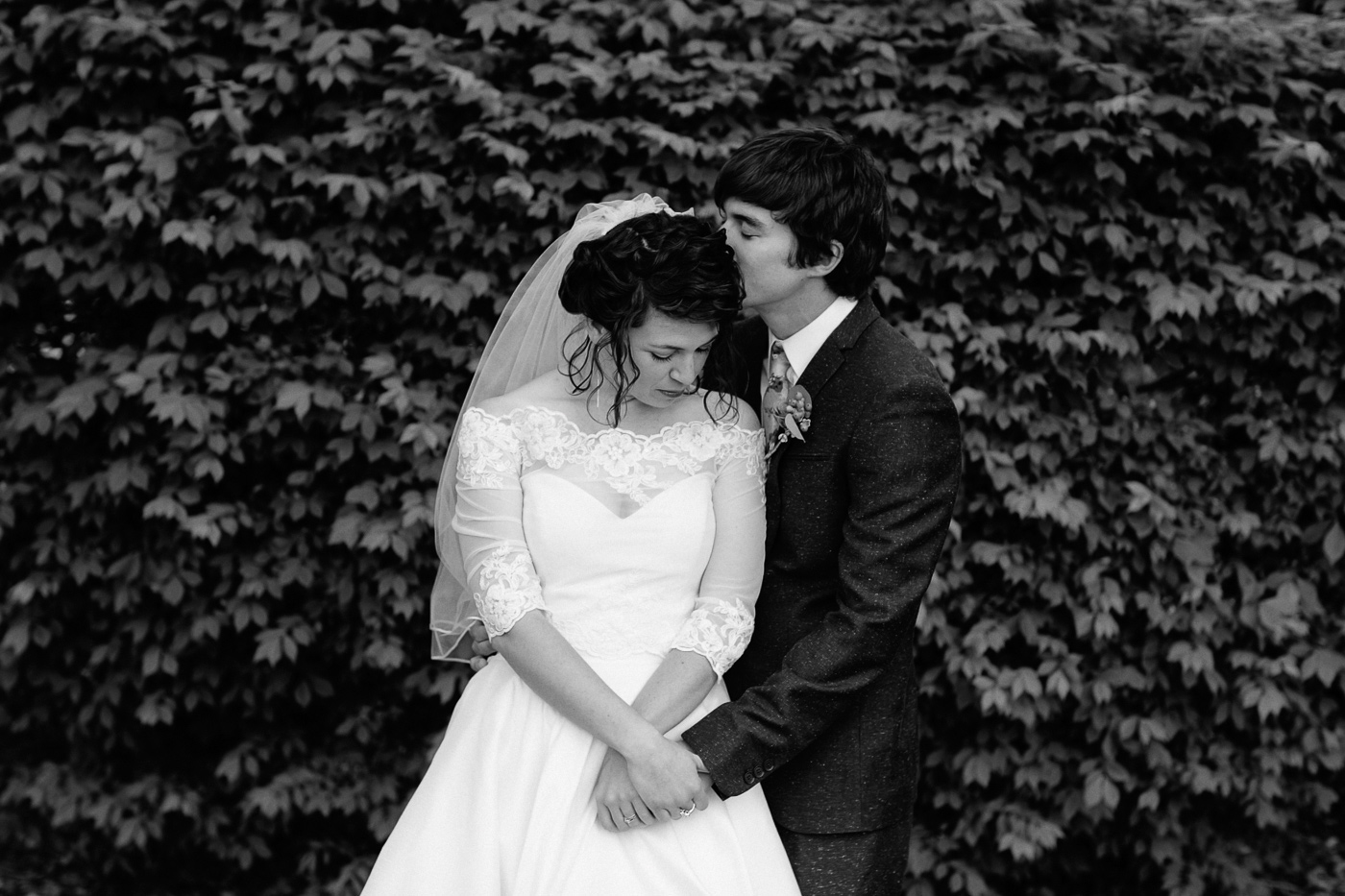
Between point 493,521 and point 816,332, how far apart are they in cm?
81

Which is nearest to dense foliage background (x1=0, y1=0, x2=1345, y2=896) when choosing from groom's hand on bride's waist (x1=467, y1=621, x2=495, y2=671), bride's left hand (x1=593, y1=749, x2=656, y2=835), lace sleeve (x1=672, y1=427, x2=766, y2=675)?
groom's hand on bride's waist (x1=467, y1=621, x2=495, y2=671)

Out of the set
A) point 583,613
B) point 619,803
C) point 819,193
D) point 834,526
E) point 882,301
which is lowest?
point 882,301

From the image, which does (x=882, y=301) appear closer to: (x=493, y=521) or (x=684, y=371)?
(x=684, y=371)

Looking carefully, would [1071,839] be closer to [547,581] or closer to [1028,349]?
[1028,349]

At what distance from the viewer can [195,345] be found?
447cm

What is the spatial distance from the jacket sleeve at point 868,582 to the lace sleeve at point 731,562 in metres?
0.11

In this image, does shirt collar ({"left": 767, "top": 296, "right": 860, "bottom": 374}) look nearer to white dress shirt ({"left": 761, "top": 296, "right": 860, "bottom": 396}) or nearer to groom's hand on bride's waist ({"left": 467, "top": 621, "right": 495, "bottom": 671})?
white dress shirt ({"left": 761, "top": 296, "right": 860, "bottom": 396})

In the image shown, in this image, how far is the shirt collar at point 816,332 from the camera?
8.80 feet

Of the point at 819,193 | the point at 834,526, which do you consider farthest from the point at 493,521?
the point at 819,193

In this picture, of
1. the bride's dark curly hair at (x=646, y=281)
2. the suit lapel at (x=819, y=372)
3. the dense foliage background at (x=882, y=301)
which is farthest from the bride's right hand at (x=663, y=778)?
the dense foliage background at (x=882, y=301)

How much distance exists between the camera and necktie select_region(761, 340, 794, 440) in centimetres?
264

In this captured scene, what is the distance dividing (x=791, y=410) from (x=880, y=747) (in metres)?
0.74

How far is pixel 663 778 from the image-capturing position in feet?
7.59

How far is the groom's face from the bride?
121 mm
